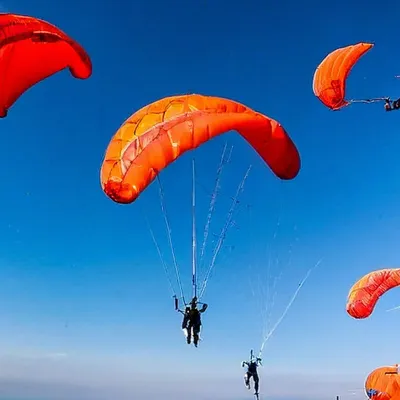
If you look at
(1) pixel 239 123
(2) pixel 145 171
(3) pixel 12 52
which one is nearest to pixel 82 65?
(3) pixel 12 52

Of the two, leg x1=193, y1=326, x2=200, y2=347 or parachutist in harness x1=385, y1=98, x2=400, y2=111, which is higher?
parachutist in harness x1=385, y1=98, x2=400, y2=111

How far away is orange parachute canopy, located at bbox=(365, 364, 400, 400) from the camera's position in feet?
80.5

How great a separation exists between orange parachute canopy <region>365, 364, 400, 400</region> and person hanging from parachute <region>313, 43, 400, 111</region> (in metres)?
11.7

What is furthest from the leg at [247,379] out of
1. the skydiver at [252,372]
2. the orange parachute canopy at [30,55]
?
the orange parachute canopy at [30,55]

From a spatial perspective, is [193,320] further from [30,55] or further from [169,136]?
[30,55]

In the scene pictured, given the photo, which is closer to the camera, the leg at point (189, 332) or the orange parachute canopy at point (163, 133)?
the orange parachute canopy at point (163, 133)

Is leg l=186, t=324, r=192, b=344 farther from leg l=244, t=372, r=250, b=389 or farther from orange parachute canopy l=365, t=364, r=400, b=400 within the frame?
orange parachute canopy l=365, t=364, r=400, b=400

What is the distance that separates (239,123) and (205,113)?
1024 millimetres

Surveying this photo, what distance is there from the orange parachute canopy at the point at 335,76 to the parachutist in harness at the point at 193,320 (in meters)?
8.62

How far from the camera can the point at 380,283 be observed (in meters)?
23.9

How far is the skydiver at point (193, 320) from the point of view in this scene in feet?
51.7

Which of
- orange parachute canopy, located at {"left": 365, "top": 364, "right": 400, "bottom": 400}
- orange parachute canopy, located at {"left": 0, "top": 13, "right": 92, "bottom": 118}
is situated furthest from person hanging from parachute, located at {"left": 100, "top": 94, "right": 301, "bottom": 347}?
orange parachute canopy, located at {"left": 365, "top": 364, "right": 400, "bottom": 400}

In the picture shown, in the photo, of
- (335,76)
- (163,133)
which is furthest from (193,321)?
(335,76)

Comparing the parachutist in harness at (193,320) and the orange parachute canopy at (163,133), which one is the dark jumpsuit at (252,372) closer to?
the parachutist in harness at (193,320)
